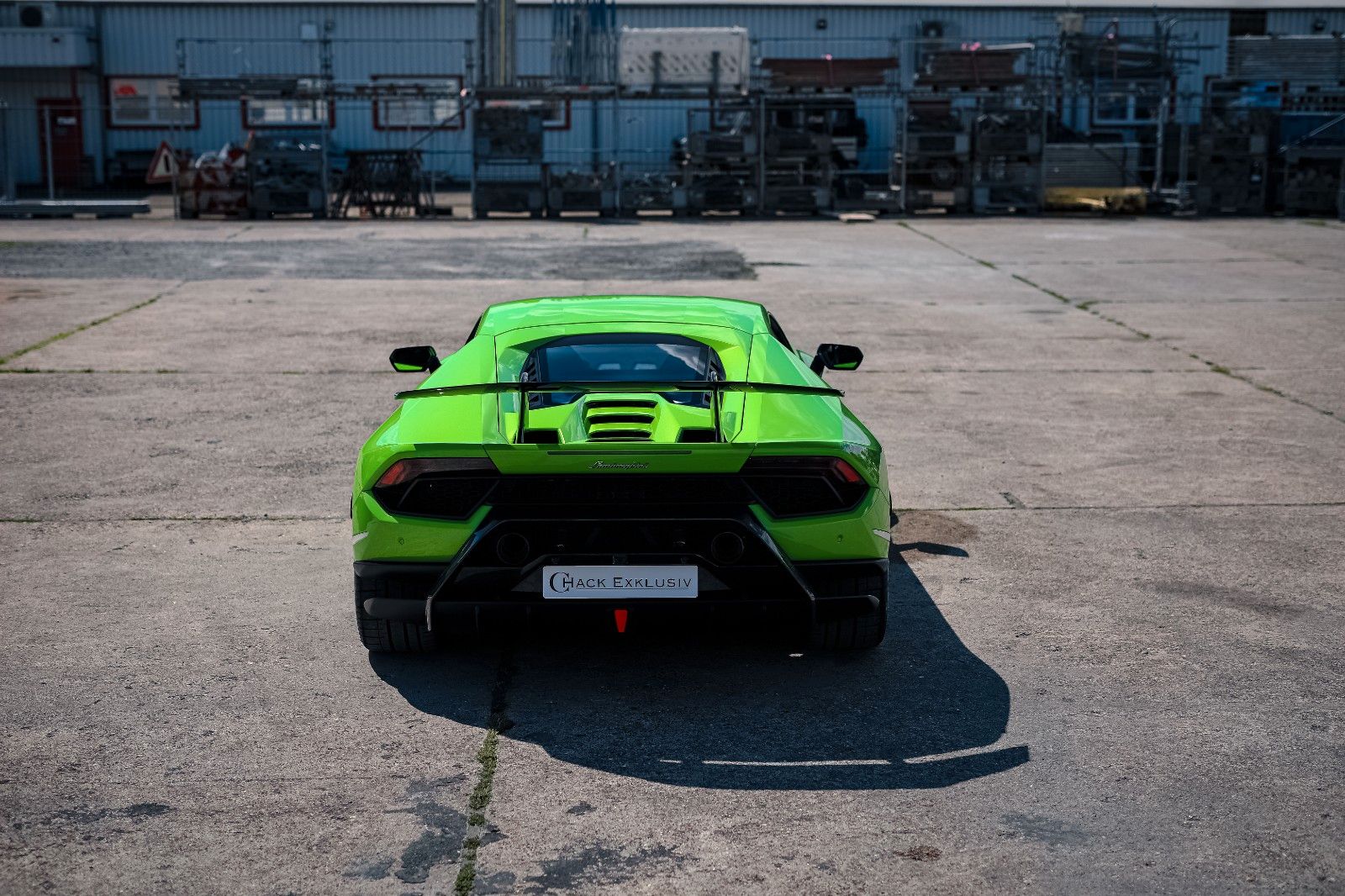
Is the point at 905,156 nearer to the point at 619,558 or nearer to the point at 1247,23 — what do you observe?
the point at 1247,23

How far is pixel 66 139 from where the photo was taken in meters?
39.7

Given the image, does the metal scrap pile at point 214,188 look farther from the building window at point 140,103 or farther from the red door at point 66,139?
the red door at point 66,139

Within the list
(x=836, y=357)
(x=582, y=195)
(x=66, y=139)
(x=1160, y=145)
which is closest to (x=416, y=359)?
(x=836, y=357)

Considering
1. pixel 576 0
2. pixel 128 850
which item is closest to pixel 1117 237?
pixel 576 0

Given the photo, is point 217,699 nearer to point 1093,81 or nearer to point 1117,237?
point 1117,237

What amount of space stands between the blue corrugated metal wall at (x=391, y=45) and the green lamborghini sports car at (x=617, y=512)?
34464 millimetres

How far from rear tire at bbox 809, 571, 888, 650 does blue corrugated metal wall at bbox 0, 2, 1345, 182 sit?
1354 inches

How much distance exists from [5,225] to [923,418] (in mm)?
21972

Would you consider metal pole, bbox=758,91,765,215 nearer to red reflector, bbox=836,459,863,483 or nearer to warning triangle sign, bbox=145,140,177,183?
warning triangle sign, bbox=145,140,177,183

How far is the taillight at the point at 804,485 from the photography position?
5023 mm

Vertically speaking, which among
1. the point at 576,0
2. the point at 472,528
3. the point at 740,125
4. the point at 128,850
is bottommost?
the point at 128,850

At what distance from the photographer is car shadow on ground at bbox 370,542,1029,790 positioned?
4.58 metres

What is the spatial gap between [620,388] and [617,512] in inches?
24.3

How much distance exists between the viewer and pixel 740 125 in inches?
1281
